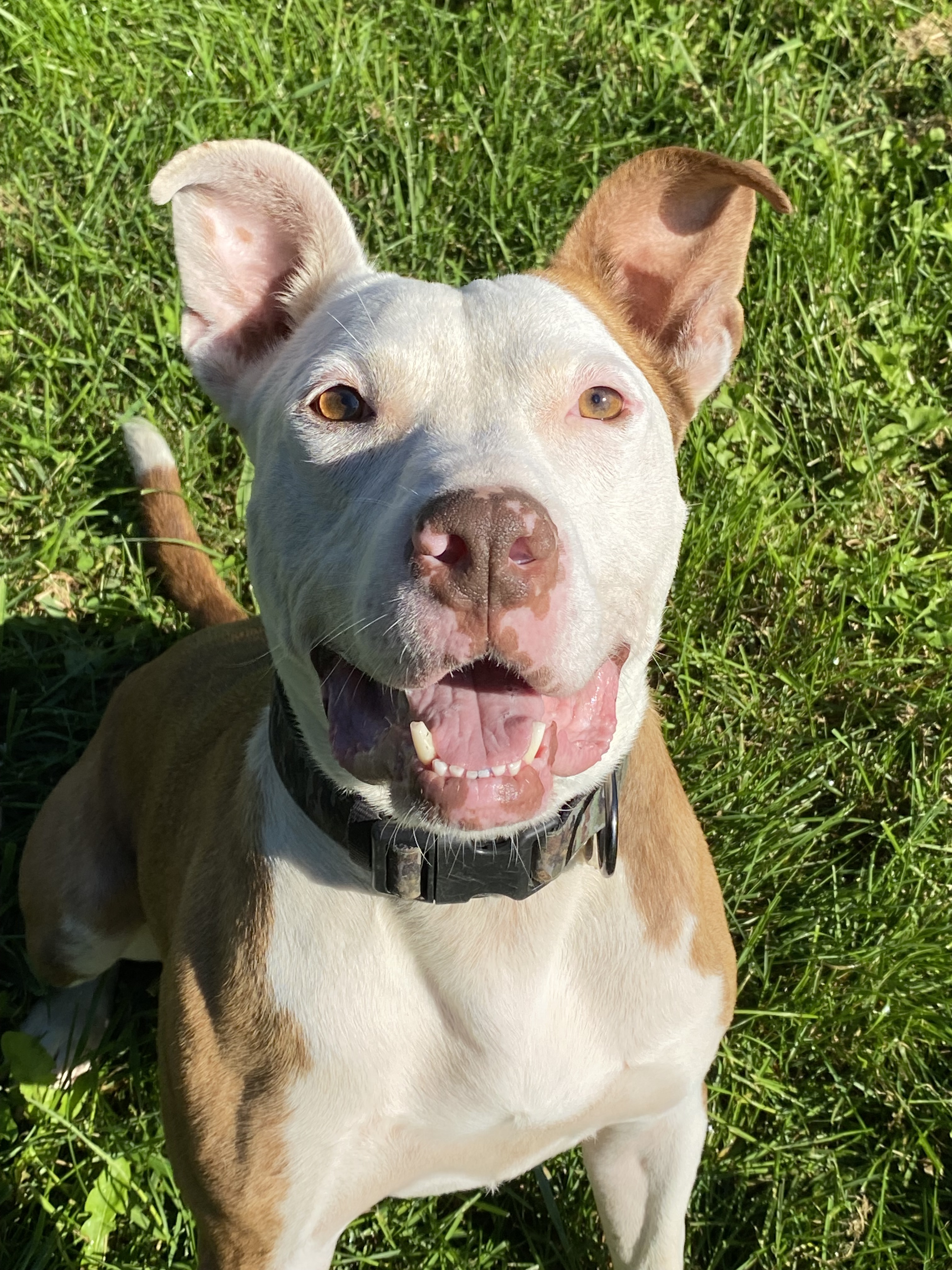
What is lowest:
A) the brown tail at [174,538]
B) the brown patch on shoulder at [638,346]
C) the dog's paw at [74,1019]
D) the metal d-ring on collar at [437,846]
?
the dog's paw at [74,1019]

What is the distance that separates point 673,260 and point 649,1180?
229 cm

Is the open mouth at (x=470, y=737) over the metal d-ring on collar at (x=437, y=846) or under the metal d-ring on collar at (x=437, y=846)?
over

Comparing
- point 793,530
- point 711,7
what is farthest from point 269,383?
point 711,7

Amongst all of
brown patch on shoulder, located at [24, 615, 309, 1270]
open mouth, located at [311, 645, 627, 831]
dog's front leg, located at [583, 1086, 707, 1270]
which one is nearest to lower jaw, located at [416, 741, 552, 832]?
open mouth, located at [311, 645, 627, 831]

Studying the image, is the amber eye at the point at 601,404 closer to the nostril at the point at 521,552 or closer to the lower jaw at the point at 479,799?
the nostril at the point at 521,552

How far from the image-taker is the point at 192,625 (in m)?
4.48

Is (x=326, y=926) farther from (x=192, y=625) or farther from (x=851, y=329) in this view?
(x=851, y=329)

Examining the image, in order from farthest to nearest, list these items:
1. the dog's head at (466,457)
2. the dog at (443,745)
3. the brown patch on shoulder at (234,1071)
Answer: the brown patch on shoulder at (234,1071)
the dog at (443,745)
the dog's head at (466,457)

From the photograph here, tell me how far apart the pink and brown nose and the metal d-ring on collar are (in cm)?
59

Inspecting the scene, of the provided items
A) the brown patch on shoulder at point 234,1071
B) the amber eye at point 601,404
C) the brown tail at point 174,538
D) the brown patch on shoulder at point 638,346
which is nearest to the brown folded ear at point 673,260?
the brown patch on shoulder at point 638,346

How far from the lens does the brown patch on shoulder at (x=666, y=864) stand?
282 centimetres

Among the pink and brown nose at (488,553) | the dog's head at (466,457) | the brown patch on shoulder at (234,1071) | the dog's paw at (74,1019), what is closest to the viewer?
the pink and brown nose at (488,553)

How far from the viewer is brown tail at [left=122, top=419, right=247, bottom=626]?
4.34 m

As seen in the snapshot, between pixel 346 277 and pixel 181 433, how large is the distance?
2.15 meters
